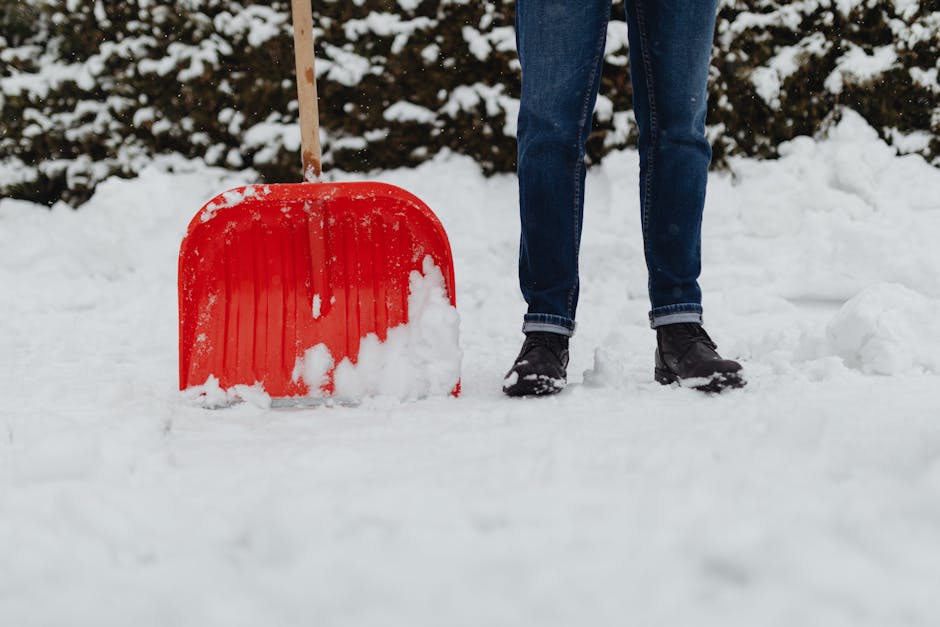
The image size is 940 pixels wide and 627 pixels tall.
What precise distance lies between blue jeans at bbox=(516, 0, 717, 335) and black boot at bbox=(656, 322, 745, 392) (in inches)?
1.2

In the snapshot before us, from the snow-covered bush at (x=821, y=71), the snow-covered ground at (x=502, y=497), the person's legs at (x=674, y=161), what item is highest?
the snow-covered bush at (x=821, y=71)

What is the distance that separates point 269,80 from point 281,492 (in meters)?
2.72

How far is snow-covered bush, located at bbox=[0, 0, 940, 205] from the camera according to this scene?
291cm

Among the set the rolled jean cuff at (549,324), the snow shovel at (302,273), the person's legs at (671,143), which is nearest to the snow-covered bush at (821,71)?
the person's legs at (671,143)

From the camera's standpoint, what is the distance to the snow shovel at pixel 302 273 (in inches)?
62.4

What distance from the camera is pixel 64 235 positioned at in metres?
3.17

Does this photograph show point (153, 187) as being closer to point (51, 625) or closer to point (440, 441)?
point (440, 441)

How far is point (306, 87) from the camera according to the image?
5.37ft

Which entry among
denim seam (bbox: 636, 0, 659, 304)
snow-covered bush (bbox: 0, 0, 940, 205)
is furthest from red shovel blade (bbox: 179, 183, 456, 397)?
snow-covered bush (bbox: 0, 0, 940, 205)

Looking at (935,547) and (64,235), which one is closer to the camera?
(935,547)

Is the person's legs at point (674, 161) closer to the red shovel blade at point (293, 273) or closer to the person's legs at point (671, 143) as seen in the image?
the person's legs at point (671, 143)

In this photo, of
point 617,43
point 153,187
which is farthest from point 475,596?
point 153,187

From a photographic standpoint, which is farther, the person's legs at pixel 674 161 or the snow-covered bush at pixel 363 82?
the snow-covered bush at pixel 363 82

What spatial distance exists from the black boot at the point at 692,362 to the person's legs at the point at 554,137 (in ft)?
0.69
